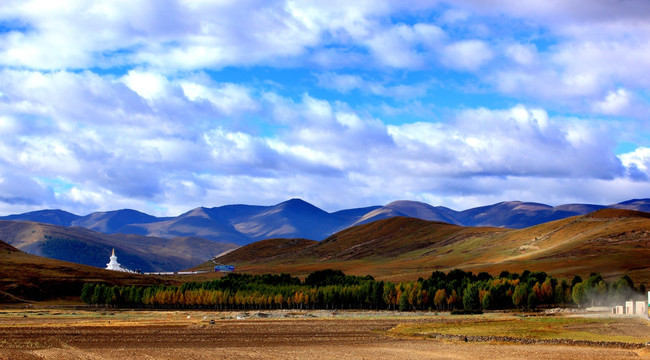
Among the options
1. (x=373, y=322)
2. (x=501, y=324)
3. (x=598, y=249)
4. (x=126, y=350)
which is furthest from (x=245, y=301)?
(x=598, y=249)

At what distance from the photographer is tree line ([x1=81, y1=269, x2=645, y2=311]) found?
128 meters

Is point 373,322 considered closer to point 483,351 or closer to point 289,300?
point 483,351

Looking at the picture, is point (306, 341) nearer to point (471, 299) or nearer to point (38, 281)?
point (471, 299)

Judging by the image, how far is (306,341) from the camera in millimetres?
67625

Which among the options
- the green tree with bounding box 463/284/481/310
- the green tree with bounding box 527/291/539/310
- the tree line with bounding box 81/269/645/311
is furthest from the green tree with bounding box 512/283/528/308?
the green tree with bounding box 463/284/481/310

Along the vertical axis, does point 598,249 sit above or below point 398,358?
above

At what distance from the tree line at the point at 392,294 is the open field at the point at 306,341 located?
38939mm

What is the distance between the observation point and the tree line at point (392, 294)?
12812cm

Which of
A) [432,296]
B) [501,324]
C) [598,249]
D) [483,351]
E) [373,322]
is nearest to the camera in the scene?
[483,351]

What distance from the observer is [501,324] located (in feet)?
282

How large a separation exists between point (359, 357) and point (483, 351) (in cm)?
1067

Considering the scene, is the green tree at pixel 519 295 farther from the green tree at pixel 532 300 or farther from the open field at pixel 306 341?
the open field at pixel 306 341

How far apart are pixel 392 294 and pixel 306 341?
7456 centimetres

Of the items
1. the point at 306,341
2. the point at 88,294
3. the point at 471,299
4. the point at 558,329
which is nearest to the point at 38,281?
the point at 88,294
